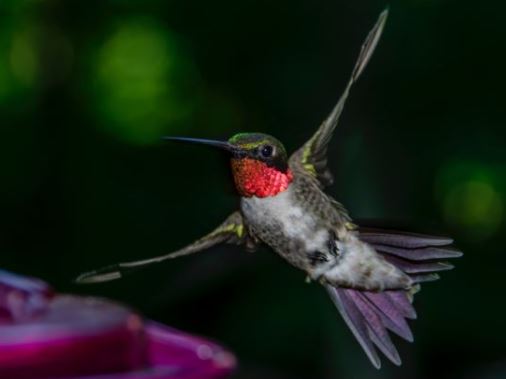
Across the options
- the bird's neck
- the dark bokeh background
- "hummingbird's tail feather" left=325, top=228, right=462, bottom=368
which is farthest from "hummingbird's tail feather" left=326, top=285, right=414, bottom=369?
the dark bokeh background

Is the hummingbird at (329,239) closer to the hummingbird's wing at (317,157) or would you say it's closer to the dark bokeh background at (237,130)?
the hummingbird's wing at (317,157)

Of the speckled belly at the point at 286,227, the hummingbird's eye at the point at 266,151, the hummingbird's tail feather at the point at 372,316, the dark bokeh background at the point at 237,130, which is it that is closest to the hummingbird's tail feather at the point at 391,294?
the hummingbird's tail feather at the point at 372,316

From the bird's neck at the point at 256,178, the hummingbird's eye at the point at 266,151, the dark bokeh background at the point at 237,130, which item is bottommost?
the dark bokeh background at the point at 237,130

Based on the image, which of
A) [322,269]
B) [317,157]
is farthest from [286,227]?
[317,157]

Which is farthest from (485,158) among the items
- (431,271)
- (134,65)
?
(431,271)

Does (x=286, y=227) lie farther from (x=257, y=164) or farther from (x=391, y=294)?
(x=391, y=294)

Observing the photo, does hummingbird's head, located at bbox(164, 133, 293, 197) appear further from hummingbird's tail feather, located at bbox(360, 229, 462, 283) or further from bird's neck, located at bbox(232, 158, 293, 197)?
hummingbird's tail feather, located at bbox(360, 229, 462, 283)
